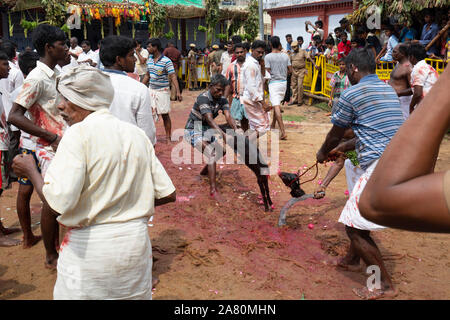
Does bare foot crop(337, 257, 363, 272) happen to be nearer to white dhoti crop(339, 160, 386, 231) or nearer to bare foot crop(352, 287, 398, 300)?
bare foot crop(352, 287, 398, 300)

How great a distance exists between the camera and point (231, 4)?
21.8m

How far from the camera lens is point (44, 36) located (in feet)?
12.7

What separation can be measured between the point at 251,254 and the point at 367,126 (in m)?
1.81

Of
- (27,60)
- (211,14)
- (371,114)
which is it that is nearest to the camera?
(371,114)

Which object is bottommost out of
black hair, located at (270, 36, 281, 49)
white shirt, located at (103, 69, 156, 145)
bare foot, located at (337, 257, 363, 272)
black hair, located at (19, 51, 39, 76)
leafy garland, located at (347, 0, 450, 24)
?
bare foot, located at (337, 257, 363, 272)

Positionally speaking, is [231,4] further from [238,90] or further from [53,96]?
[53,96]

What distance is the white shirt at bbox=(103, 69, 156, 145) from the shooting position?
3697 millimetres

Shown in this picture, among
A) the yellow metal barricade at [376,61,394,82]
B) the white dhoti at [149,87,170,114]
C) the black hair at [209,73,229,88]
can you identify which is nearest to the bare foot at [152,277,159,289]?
the black hair at [209,73,229,88]

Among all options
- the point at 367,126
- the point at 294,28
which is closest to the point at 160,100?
the point at 367,126

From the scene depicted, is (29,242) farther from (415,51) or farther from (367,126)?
(415,51)

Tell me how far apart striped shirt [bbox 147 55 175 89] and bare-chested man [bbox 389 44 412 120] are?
14.5 ft

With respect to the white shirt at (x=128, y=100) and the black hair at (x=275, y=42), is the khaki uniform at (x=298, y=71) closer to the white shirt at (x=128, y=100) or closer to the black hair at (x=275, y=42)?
the black hair at (x=275, y=42)

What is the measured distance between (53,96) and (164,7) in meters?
15.7

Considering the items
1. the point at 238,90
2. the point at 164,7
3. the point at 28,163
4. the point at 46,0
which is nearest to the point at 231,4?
the point at 164,7
